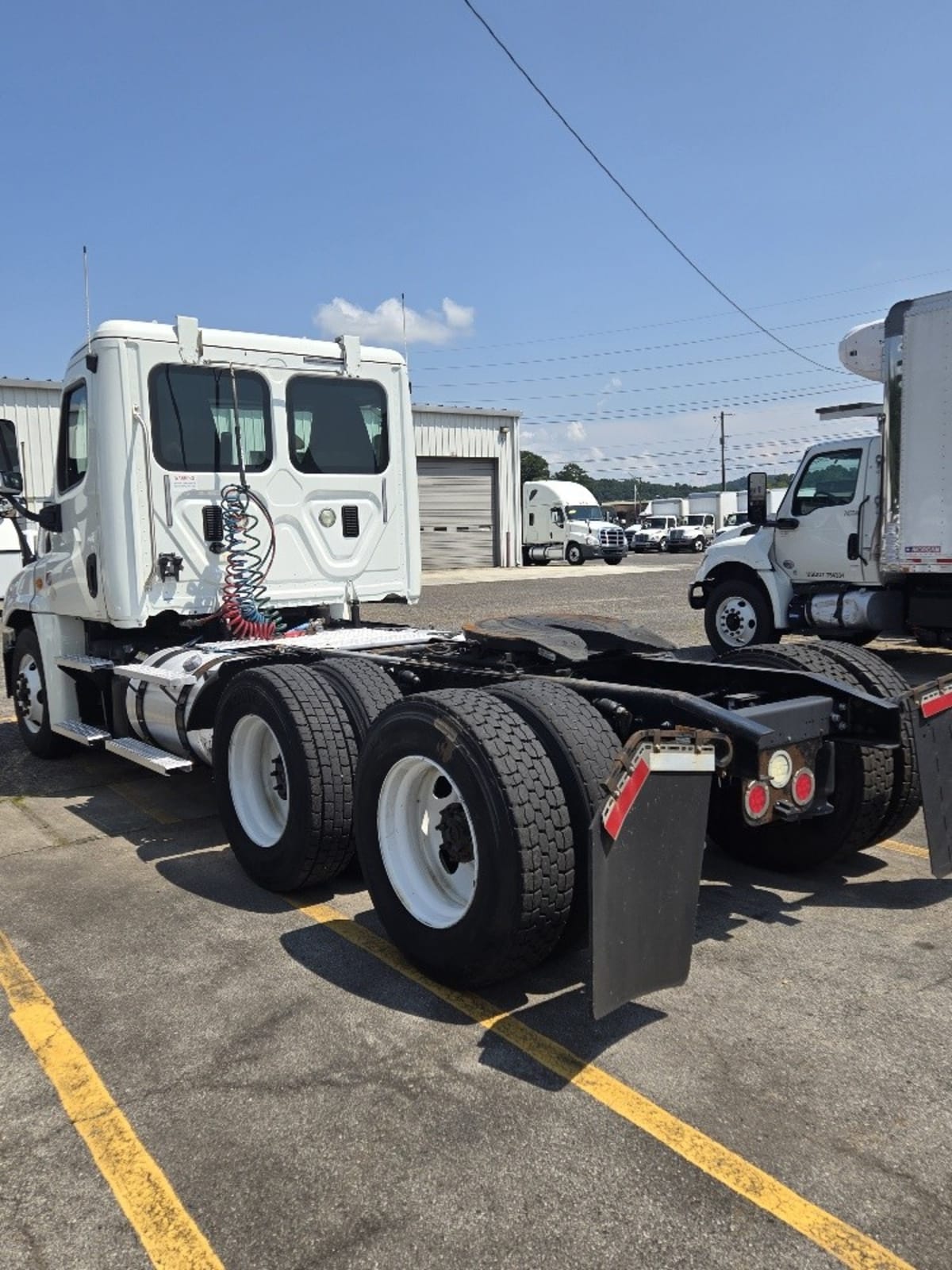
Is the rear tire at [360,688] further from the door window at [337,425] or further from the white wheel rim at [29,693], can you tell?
the white wheel rim at [29,693]

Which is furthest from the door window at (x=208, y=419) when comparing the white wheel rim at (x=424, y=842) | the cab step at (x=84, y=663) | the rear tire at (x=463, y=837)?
the white wheel rim at (x=424, y=842)

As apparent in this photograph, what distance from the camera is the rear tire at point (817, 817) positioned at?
4.46 metres

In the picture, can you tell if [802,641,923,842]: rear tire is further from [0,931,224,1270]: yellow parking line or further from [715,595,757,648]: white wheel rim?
[715,595,757,648]: white wheel rim

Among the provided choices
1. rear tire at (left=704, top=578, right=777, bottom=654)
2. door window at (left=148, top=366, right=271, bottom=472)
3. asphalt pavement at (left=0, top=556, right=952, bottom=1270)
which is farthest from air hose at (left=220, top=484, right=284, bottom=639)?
rear tire at (left=704, top=578, right=777, bottom=654)

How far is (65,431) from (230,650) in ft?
7.76

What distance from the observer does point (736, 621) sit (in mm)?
12344

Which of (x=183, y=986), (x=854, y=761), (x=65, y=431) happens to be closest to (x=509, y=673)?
(x=854, y=761)

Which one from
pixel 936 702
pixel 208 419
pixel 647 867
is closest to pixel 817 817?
pixel 936 702

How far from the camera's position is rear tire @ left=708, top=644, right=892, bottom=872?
4.46 metres

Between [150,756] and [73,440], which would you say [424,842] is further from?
[73,440]

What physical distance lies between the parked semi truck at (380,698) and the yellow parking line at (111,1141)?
118 centimetres

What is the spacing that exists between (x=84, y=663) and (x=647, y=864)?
16.4 ft

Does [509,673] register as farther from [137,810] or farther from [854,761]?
[137,810]

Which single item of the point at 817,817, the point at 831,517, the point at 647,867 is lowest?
the point at 817,817
